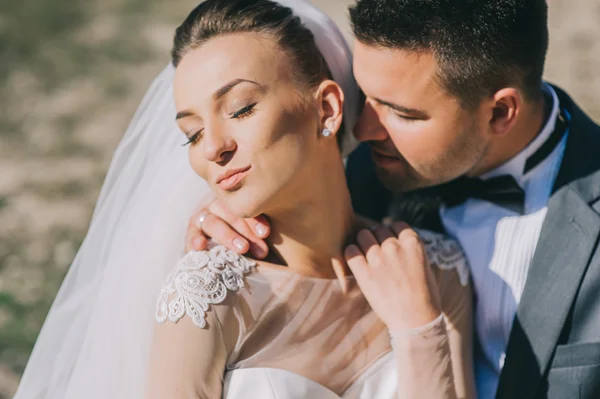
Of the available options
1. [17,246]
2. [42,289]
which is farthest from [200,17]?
[17,246]

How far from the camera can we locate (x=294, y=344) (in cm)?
279

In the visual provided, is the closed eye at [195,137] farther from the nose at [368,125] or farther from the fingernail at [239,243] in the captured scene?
the nose at [368,125]

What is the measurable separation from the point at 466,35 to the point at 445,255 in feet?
2.72

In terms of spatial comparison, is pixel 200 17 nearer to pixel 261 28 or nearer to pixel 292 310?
pixel 261 28

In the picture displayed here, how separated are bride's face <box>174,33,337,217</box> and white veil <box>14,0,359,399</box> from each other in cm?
32

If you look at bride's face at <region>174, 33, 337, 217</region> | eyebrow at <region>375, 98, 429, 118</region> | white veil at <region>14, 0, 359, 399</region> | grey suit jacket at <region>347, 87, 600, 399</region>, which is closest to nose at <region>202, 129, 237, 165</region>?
bride's face at <region>174, 33, 337, 217</region>

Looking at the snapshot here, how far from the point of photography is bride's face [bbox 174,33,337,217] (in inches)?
101

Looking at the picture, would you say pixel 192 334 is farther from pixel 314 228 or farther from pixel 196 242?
pixel 314 228

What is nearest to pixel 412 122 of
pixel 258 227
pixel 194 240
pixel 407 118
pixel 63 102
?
pixel 407 118

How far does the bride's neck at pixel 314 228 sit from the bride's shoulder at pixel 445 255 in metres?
0.38

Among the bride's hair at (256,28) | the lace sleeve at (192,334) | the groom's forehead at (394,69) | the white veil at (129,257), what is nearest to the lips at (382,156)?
the white veil at (129,257)

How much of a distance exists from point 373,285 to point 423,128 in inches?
25.5

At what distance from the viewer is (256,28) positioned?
2664mm

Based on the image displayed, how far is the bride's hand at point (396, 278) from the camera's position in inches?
110
